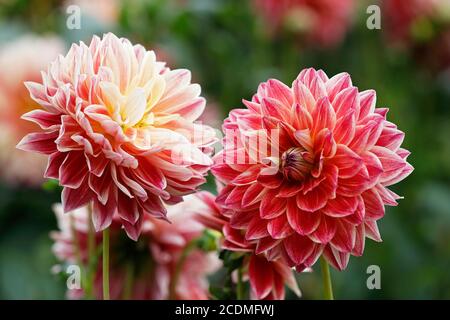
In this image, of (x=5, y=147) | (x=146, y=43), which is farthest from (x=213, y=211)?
(x=146, y=43)

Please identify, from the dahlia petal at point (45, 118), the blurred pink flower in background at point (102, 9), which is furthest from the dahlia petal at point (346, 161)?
the blurred pink flower in background at point (102, 9)

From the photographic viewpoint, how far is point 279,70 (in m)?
1.96

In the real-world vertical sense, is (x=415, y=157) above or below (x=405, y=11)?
below

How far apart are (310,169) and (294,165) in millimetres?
15

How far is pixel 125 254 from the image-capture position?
0.88 metres

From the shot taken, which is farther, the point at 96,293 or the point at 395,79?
the point at 395,79

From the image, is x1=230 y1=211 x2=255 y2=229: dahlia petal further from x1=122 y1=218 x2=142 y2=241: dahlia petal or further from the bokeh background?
the bokeh background

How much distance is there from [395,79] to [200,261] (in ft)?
4.11

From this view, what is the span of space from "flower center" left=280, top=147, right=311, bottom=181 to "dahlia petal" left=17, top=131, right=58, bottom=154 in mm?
176

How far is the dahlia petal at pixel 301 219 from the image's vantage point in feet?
2.14

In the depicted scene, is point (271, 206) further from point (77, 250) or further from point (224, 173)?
point (77, 250)

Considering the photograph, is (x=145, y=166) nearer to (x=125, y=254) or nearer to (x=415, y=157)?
(x=125, y=254)

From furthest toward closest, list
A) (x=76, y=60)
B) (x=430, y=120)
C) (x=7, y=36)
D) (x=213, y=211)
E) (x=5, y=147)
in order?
(x=430, y=120) → (x=7, y=36) → (x=5, y=147) → (x=213, y=211) → (x=76, y=60)

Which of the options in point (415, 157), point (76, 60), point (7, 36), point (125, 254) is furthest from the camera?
point (415, 157)
